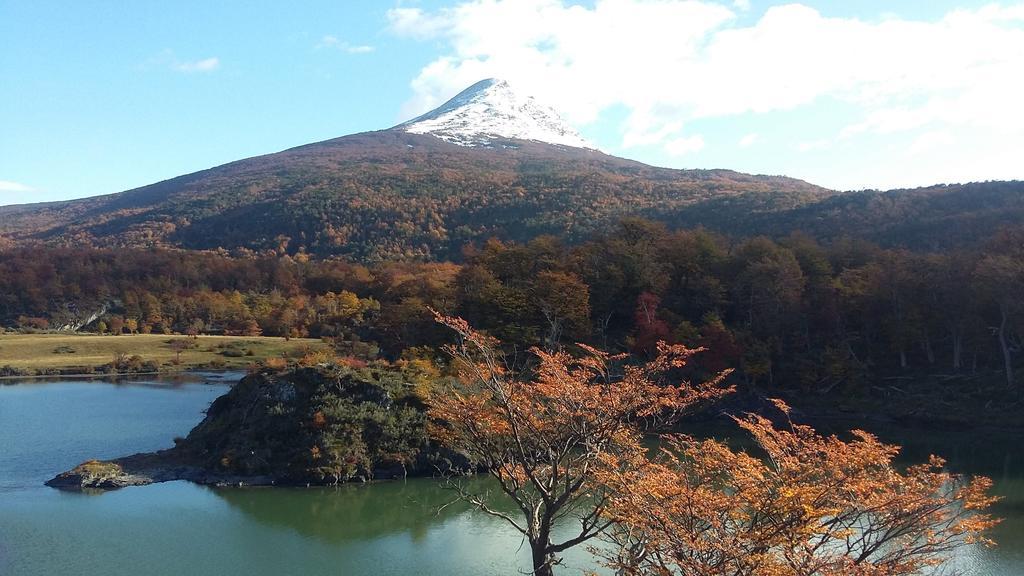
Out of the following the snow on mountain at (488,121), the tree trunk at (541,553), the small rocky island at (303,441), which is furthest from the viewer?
the snow on mountain at (488,121)

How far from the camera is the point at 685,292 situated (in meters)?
35.3

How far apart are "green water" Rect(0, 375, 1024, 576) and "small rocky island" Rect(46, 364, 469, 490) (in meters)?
0.69

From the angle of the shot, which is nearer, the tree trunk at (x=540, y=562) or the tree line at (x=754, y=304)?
the tree trunk at (x=540, y=562)

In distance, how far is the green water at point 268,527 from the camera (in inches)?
590

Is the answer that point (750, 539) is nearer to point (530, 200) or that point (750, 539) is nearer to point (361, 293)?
point (361, 293)

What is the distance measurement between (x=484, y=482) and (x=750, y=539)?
14.6 m

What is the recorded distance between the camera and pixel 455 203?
7962cm

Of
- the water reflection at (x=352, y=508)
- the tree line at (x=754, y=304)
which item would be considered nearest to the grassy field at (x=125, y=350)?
the tree line at (x=754, y=304)

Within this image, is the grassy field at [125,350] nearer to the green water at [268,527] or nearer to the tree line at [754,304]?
the tree line at [754,304]

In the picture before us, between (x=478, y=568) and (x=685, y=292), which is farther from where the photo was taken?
(x=685, y=292)

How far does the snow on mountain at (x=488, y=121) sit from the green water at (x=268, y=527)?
9819cm

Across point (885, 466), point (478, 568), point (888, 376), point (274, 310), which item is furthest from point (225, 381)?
point (885, 466)

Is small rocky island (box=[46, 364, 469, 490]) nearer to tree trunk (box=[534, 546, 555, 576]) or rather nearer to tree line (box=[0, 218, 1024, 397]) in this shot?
tree line (box=[0, 218, 1024, 397])

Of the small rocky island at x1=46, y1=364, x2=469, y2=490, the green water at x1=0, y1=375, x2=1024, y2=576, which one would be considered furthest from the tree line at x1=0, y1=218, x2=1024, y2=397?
A: the small rocky island at x1=46, y1=364, x2=469, y2=490
